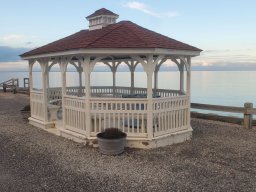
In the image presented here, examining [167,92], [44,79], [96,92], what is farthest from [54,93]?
[167,92]

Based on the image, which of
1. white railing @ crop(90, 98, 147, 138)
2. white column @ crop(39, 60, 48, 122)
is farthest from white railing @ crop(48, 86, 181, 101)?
white railing @ crop(90, 98, 147, 138)

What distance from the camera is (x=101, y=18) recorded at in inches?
451

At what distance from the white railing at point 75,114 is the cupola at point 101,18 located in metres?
3.66

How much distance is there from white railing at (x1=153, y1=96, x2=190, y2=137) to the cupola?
15.0 feet

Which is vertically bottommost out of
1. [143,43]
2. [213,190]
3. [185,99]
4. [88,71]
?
[213,190]

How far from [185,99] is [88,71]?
3269 mm

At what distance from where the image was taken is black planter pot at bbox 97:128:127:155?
7770mm

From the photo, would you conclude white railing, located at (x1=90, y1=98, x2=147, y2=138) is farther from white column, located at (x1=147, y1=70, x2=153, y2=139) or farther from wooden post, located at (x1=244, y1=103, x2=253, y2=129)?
wooden post, located at (x1=244, y1=103, x2=253, y2=129)

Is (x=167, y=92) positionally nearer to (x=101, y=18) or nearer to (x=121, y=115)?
(x=121, y=115)

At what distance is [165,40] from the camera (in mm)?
9102

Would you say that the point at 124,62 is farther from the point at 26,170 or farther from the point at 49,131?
the point at 26,170

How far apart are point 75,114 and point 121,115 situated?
5.44 feet

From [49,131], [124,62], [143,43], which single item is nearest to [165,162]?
[143,43]

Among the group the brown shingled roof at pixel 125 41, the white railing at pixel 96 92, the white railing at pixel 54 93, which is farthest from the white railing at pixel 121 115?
the white railing at pixel 54 93
